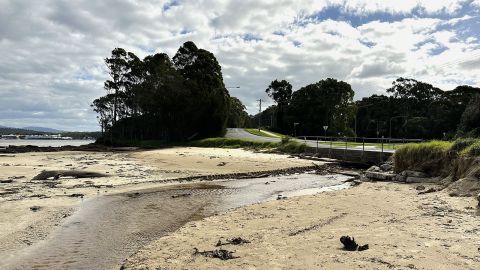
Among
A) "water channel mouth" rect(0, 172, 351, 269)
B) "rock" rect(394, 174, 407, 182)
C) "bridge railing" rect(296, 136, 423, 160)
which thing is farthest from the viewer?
"bridge railing" rect(296, 136, 423, 160)

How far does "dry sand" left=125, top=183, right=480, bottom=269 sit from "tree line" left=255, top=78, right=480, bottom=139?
201 ft

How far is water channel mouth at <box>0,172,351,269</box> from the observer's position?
7746mm

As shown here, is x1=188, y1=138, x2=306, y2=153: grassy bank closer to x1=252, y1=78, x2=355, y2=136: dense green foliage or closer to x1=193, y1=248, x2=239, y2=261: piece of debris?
x1=193, y1=248, x2=239, y2=261: piece of debris

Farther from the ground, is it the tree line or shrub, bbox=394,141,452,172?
the tree line

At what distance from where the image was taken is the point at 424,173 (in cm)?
1800

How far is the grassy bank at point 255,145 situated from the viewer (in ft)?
123

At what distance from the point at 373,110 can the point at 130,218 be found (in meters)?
99.6

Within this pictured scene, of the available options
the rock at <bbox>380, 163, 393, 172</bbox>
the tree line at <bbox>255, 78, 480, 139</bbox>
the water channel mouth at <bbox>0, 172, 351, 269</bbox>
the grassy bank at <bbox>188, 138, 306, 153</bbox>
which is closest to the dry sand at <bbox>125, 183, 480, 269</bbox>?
the water channel mouth at <bbox>0, 172, 351, 269</bbox>

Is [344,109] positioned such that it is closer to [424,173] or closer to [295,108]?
[295,108]

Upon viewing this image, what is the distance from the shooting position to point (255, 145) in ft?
151

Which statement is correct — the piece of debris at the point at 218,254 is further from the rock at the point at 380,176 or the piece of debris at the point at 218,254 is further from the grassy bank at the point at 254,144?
the grassy bank at the point at 254,144

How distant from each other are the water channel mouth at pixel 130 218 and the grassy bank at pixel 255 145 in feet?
55.8

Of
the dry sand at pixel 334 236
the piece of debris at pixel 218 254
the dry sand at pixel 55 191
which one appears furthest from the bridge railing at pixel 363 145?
the piece of debris at pixel 218 254

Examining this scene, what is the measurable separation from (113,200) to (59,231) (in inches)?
174
